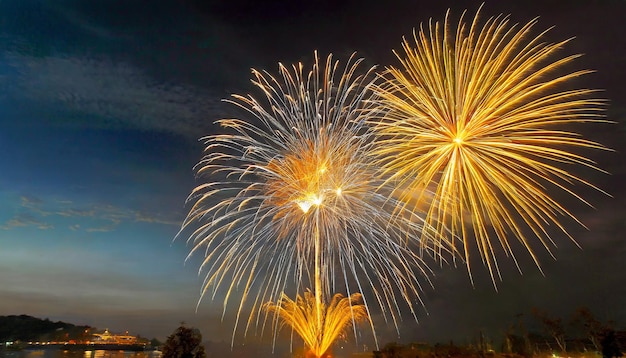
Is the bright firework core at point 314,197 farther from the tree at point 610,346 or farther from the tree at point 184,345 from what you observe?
the tree at point 610,346

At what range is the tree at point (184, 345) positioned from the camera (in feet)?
83.6

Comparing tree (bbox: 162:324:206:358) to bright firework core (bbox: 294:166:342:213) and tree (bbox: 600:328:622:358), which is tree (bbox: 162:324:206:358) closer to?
bright firework core (bbox: 294:166:342:213)

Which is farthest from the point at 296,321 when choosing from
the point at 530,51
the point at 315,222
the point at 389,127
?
the point at 530,51

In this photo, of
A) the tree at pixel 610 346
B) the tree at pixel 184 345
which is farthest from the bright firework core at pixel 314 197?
the tree at pixel 610 346

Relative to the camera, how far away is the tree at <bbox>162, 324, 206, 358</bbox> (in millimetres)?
25469

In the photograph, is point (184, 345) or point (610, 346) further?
point (610, 346)

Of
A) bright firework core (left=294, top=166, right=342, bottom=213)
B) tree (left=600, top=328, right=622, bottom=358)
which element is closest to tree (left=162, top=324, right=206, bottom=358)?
bright firework core (left=294, top=166, right=342, bottom=213)

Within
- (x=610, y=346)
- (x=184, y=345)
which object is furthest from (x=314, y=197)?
(x=610, y=346)

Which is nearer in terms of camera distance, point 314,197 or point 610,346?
point 314,197

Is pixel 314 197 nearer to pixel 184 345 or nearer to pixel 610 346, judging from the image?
pixel 184 345

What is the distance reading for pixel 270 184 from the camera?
76.1 feet

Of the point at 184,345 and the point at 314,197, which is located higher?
the point at 314,197

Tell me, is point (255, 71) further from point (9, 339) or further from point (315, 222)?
point (9, 339)

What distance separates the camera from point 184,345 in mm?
25828
